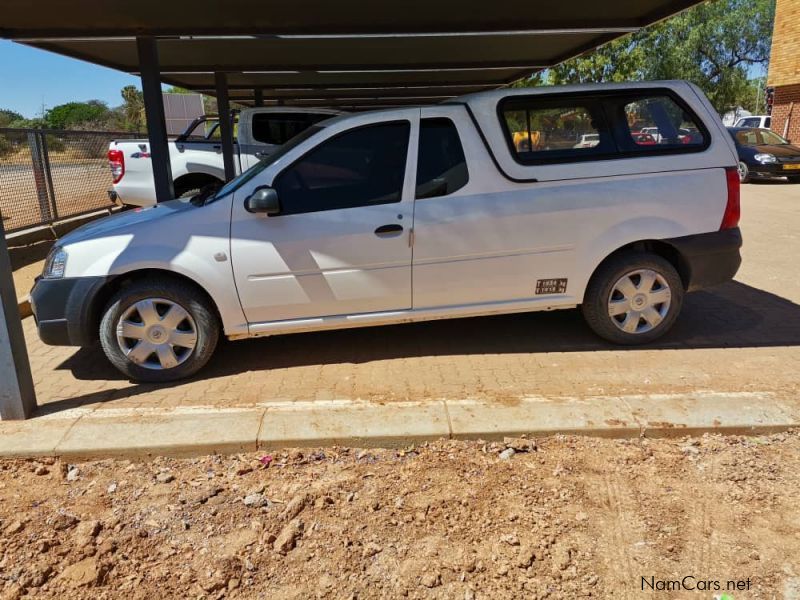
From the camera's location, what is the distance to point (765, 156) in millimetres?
17297

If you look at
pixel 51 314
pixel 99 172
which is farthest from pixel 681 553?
pixel 99 172

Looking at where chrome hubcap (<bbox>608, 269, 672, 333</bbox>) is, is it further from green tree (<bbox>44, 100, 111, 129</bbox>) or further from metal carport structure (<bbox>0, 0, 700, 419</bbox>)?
green tree (<bbox>44, 100, 111, 129</bbox>)

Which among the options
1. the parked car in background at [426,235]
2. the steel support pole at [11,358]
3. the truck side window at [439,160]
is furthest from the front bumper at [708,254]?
the steel support pole at [11,358]

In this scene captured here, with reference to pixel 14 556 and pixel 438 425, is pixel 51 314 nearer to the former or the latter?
pixel 14 556

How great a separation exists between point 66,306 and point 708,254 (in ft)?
15.6

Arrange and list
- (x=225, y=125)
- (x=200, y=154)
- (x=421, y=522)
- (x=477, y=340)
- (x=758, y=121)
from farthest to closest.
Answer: (x=758, y=121) < (x=200, y=154) < (x=225, y=125) < (x=477, y=340) < (x=421, y=522)

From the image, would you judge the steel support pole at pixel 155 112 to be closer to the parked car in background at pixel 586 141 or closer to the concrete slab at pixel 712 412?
the parked car in background at pixel 586 141

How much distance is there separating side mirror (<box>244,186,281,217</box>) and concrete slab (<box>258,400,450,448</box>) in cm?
135

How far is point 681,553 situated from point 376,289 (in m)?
2.56

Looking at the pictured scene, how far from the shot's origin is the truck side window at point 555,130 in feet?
14.6

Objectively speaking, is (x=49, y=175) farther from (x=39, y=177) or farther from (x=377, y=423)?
(x=377, y=423)

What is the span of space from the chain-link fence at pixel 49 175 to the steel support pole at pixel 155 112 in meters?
2.85

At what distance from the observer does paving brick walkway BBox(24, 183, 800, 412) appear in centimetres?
406

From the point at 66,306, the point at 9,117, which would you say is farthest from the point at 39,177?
the point at 9,117
